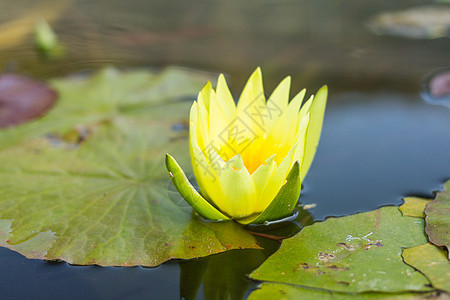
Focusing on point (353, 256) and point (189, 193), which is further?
point (189, 193)

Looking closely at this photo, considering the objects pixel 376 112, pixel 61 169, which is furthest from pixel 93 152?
pixel 376 112

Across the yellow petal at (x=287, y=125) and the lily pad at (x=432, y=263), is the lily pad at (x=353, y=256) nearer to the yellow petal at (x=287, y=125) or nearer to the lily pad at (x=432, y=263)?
the lily pad at (x=432, y=263)

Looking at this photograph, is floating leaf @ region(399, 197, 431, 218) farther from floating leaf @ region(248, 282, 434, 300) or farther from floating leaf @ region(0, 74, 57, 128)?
floating leaf @ region(0, 74, 57, 128)

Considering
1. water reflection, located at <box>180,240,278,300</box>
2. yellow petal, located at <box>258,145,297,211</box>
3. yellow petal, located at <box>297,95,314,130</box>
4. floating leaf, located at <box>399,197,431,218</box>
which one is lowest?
water reflection, located at <box>180,240,278,300</box>

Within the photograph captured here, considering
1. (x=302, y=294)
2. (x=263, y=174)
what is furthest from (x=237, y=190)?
(x=302, y=294)

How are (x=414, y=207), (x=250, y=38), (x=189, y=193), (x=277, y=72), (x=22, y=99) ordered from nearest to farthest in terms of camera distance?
1. (x=189, y=193)
2. (x=414, y=207)
3. (x=22, y=99)
4. (x=277, y=72)
5. (x=250, y=38)

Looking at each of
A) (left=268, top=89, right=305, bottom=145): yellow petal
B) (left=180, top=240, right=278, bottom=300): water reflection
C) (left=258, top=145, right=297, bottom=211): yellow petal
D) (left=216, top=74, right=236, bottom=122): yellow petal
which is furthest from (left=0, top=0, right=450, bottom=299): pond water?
(left=216, top=74, right=236, bottom=122): yellow petal

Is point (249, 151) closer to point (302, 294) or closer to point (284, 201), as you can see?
point (284, 201)
